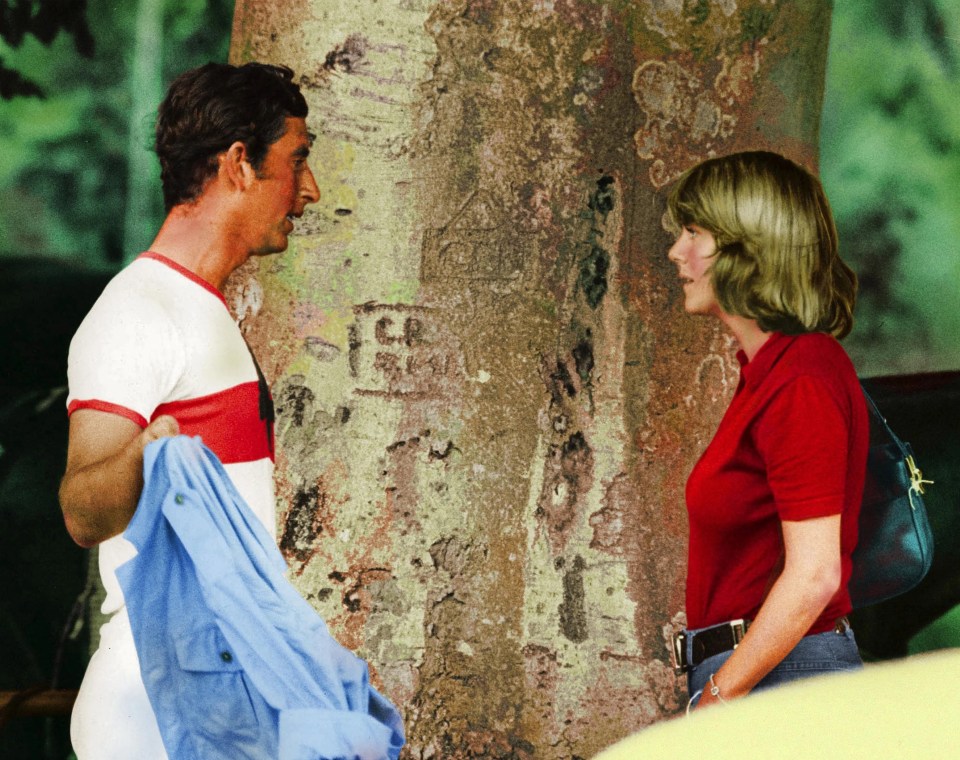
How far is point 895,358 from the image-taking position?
3.20m

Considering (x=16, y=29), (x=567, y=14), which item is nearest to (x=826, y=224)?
(x=567, y=14)

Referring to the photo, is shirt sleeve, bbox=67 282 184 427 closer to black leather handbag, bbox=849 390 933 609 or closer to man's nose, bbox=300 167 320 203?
man's nose, bbox=300 167 320 203

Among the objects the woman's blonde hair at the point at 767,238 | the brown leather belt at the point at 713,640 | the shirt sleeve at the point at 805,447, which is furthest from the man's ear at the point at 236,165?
the brown leather belt at the point at 713,640

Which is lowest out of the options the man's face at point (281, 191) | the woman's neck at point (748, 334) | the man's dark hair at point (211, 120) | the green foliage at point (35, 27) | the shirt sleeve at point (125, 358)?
the shirt sleeve at point (125, 358)

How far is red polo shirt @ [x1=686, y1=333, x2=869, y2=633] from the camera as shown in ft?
7.47

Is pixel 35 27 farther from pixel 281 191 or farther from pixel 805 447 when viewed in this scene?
pixel 805 447

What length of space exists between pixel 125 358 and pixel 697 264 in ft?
4.19

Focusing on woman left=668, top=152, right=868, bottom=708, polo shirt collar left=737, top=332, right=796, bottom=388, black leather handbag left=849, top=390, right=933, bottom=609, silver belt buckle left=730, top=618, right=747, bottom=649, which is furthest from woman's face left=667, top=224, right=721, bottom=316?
silver belt buckle left=730, top=618, right=747, bottom=649

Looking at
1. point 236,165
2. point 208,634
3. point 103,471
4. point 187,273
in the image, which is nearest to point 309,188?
point 236,165

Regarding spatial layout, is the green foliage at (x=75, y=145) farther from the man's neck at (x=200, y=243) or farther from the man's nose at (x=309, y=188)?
the man's nose at (x=309, y=188)

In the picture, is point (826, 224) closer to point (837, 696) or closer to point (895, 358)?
point (895, 358)

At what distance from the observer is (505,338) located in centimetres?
307

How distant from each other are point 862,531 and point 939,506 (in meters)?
0.74

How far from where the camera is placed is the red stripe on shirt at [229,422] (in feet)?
8.65
